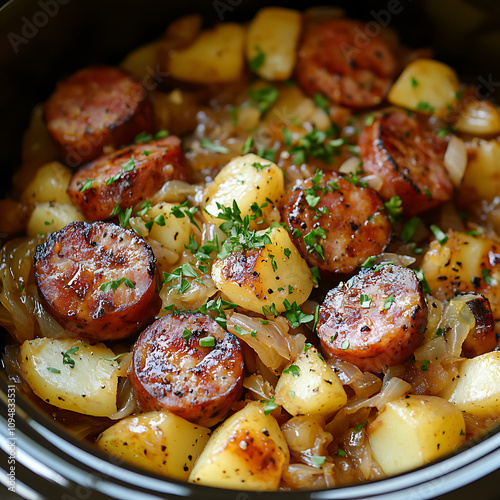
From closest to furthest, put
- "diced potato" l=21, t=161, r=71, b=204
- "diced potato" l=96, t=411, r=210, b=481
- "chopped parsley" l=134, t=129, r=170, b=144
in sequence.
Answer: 1. "diced potato" l=96, t=411, r=210, b=481
2. "diced potato" l=21, t=161, r=71, b=204
3. "chopped parsley" l=134, t=129, r=170, b=144

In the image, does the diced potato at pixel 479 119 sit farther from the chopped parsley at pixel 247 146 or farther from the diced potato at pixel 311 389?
the diced potato at pixel 311 389

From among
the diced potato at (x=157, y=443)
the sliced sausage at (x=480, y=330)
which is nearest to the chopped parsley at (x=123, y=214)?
the diced potato at (x=157, y=443)

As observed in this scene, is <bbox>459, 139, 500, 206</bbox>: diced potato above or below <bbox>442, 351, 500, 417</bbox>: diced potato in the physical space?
above

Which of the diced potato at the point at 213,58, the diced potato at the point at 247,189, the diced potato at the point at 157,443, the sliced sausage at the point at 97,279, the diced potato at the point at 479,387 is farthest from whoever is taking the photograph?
the diced potato at the point at 213,58

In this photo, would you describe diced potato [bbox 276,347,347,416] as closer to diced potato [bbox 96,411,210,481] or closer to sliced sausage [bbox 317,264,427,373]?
sliced sausage [bbox 317,264,427,373]

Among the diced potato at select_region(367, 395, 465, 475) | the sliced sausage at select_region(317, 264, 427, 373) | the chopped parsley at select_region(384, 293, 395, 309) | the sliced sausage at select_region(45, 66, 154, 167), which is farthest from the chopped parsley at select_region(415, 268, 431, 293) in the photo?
the sliced sausage at select_region(45, 66, 154, 167)

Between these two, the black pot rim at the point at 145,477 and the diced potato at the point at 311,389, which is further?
the diced potato at the point at 311,389

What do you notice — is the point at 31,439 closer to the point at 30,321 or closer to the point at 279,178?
the point at 30,321
